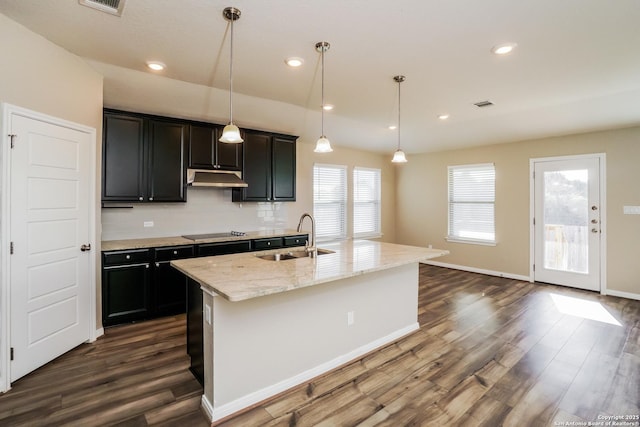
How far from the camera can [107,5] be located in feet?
6.81

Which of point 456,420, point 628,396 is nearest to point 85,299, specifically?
point 456,420

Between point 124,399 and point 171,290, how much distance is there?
65.6 inches

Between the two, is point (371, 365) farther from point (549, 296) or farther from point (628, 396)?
point (549, 296)

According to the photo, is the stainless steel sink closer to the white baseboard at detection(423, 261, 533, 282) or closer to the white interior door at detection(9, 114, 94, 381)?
the white interior door at detection(9, 114, 94, 381)

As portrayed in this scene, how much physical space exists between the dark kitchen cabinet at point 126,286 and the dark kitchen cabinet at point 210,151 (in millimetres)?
1374

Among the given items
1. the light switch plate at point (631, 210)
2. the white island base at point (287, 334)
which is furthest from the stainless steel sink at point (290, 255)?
the light switch plate at point (631, 210)

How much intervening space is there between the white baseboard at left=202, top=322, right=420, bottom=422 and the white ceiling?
2.61 m

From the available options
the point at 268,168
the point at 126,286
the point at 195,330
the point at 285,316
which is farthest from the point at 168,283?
the point at 268,168

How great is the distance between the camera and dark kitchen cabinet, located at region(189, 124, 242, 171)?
166 inches

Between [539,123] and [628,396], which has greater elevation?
[539,123]

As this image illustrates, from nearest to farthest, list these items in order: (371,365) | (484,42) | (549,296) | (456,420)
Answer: (456,420) → (484,42) → (371,365) → (549,296)

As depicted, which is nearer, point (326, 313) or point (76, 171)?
point (326, 313)

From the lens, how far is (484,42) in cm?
249

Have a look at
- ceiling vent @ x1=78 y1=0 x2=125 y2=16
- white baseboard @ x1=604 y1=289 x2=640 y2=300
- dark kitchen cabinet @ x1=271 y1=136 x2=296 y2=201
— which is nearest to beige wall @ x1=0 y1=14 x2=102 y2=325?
ceiling vent @ x1=78 y1=0 x2=125 y2=16
